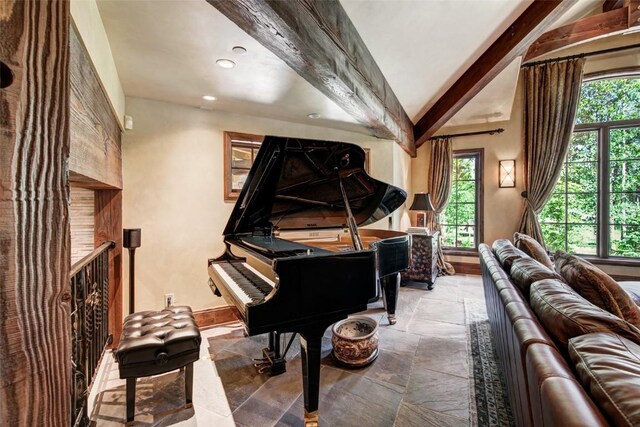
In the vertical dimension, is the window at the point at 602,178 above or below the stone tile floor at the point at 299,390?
above

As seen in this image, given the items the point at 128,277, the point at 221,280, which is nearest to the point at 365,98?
the point at 221,280

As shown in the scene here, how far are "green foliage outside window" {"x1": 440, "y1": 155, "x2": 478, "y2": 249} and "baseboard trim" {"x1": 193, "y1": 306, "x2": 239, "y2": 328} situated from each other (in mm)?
4246

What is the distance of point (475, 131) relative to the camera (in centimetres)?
530

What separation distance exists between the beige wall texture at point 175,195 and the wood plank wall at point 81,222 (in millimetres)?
275

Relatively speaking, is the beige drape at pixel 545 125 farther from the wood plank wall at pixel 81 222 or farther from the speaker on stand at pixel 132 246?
the wood plank wall at pixel 81 222

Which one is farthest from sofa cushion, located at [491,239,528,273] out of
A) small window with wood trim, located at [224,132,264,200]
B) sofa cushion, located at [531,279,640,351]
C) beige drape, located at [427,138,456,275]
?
small window with wood trim, located at [224,132,264,200]

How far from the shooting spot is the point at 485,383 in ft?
7.03

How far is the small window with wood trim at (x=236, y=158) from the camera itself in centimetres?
343

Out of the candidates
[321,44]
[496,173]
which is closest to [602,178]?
[496,173]

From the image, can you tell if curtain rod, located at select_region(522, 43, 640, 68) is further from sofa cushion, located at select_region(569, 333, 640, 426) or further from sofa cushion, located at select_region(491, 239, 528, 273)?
sofa cushion, located at select_region(569, 333, 640, 426)

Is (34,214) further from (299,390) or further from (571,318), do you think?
(299,390)

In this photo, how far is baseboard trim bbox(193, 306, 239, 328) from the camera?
10.6ft

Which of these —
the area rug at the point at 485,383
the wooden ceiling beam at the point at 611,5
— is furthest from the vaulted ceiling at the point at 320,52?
the area rug at the point at 485,383

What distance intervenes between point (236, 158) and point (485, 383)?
10.9 feet
